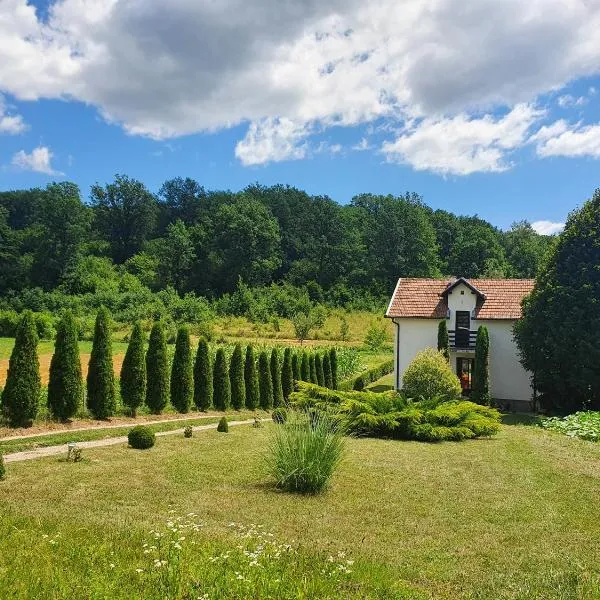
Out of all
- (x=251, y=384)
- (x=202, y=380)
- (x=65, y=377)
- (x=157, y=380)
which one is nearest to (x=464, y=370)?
(x=251, y=384)

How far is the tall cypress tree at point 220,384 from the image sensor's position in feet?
66.4

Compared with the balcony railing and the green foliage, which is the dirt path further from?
the balcony railing

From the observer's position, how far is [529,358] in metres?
22.3

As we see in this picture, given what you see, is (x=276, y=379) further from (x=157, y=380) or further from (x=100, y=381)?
(x=100, y=381)

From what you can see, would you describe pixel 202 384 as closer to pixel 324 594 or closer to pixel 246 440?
pixel 246 440

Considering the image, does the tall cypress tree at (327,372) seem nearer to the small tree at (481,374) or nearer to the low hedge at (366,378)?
the low hedge at (366,378)

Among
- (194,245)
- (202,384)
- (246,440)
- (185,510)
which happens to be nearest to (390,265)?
(194,245)

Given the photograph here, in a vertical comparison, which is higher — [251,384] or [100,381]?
[100,381]

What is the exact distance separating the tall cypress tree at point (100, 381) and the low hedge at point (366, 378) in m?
11.2

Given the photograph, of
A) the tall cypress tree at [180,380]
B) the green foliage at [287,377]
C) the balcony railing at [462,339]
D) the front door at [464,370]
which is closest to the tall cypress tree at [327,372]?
the green foliage at [287,377]

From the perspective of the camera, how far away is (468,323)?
2639cm

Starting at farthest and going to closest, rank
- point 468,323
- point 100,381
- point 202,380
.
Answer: point 468,323
point 202,380
point 100,381

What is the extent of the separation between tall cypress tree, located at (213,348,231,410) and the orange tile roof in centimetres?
972

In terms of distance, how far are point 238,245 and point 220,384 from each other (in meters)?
50.0
